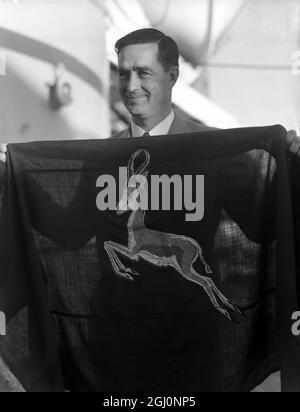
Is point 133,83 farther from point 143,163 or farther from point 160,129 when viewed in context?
point 143,163

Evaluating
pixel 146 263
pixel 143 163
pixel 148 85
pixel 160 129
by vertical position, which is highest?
pixel 148 85

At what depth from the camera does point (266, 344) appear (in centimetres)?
174

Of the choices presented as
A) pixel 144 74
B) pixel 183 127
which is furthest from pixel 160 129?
pixel 144 74

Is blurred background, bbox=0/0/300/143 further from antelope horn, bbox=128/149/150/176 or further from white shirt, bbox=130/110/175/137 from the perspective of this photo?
antelope horn, bbox=128/149/150/176

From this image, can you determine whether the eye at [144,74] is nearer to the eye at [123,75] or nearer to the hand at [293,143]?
the eye at [123,75]

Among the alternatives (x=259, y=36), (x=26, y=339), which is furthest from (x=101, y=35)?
(x=26, y=339)

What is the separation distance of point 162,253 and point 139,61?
0.66 m

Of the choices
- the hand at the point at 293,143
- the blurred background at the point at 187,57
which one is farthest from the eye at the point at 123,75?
the hand at the point at 293,143

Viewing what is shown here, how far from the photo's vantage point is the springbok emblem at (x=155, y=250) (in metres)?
1.72

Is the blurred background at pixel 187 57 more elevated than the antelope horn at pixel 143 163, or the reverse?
the blurred background at pixel 187 57

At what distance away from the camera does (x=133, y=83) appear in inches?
77.5

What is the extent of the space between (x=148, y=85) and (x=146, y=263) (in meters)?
0.61

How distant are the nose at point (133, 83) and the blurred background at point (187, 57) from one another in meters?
0.26

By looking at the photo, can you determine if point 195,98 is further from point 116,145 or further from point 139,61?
point 116,145
